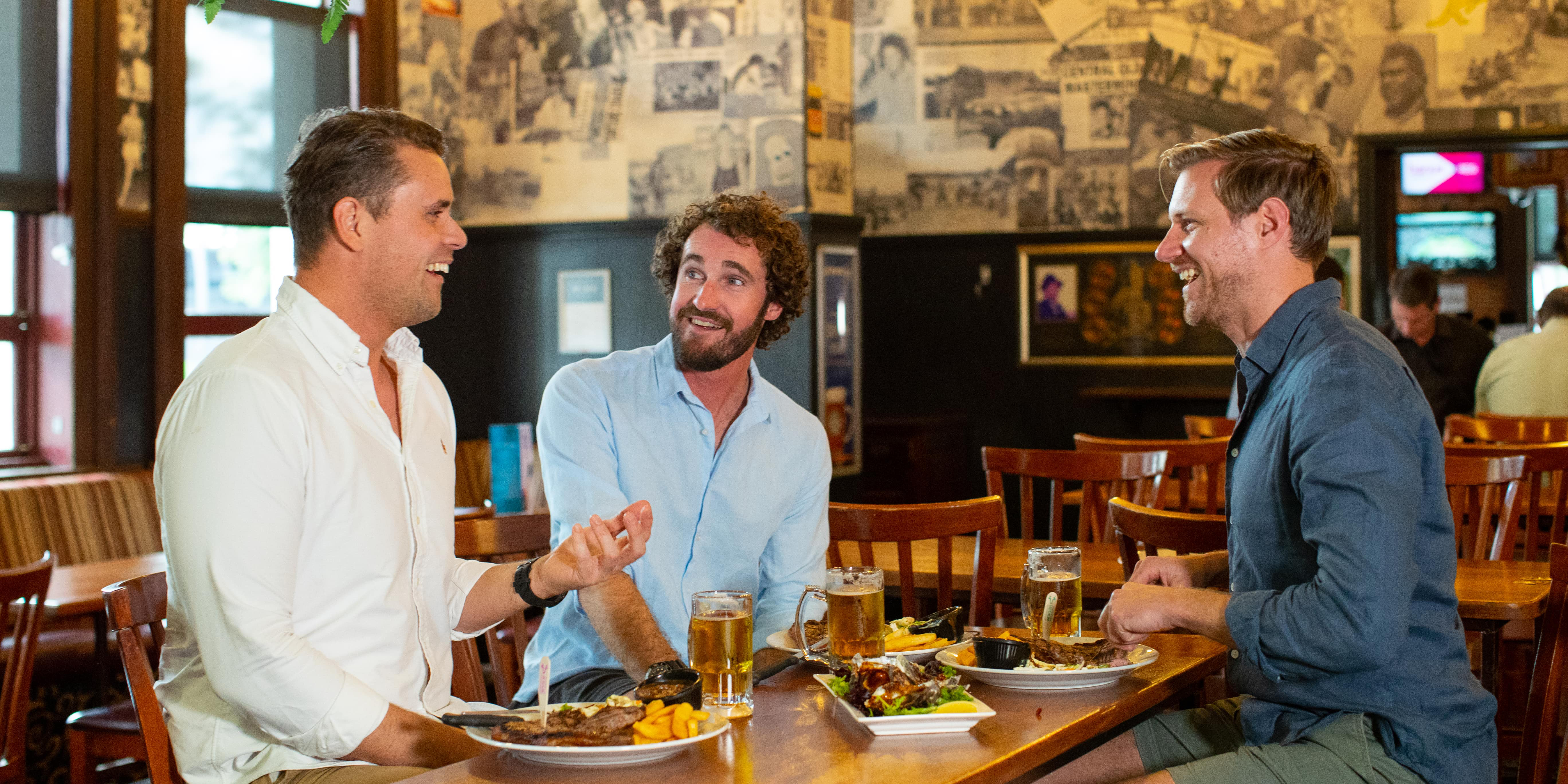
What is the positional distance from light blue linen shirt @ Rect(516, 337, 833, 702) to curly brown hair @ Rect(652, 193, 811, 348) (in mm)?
292

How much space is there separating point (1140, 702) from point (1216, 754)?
29 centimetres

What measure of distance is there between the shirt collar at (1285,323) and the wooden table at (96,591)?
178 centimetres

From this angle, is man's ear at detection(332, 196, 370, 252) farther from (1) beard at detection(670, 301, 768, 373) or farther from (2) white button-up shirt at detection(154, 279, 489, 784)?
(1) beard at detection(670, 301, 768, 373)

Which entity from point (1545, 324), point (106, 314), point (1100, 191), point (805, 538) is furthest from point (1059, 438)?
point (805, 538)

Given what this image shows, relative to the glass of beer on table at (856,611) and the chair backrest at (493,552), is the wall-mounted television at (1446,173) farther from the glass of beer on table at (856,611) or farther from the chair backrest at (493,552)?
the glass of beer on table at (856,611)

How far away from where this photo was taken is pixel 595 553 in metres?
2.06

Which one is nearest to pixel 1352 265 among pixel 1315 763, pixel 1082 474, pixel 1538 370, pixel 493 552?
pixel 1538 370

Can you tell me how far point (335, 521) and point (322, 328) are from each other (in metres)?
0.30

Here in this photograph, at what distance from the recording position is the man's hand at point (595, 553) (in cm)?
197

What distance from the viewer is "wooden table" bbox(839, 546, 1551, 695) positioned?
2654 mm

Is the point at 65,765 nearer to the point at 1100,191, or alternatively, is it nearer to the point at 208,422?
the point at 208,422

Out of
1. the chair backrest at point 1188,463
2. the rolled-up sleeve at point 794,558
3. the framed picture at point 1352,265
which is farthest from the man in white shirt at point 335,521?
the framed picture at point 1352,265

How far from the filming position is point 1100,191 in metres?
8.59

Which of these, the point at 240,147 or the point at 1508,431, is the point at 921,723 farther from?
the point at 240,147
